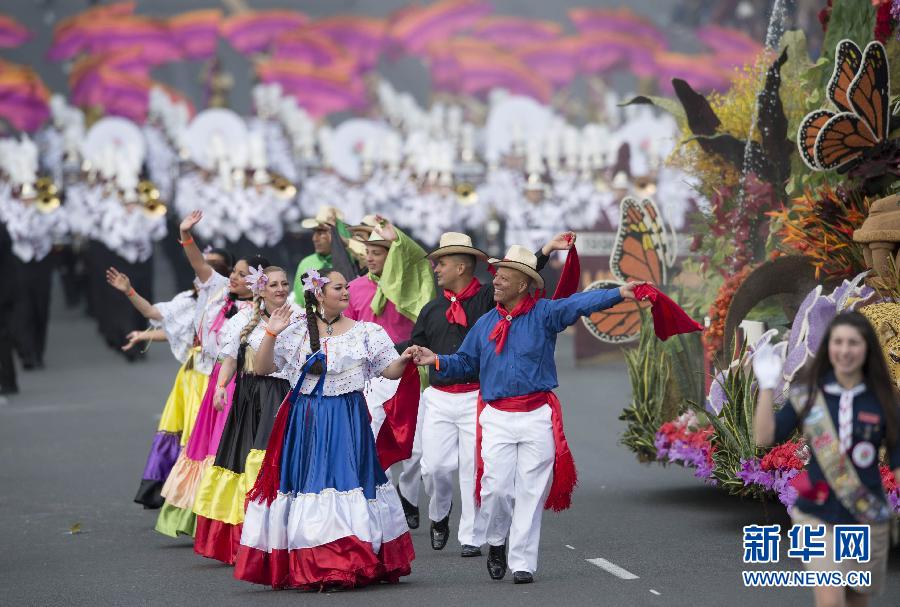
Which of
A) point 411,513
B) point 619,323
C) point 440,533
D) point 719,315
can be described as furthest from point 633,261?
point 440,533

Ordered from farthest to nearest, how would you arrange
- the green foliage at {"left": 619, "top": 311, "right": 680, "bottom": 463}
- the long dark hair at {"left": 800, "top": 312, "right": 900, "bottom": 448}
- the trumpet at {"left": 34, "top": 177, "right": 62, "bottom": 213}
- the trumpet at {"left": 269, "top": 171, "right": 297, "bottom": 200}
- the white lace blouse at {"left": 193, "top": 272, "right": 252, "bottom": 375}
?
1. the trumpet at {"left": 269, "top": 171, "right": 297, "bottom": 200}
2. the trumpet at {"left": 34, "top": 177, "right": 62, "bottom": 213}
3. the green foliage at {"left": 619, "top": 311, "right": 680, "bottom": 463}
4. the white lace blouse at {"left": 193, "top": 272, "right": 252, "bottom": 375}
5. the long dark hair at {"left": 800, "top": 312, "right": 900, "bottom": 448}

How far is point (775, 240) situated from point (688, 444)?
176 centimetres

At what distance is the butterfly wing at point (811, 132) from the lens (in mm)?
9680

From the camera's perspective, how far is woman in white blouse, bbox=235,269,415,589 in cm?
838

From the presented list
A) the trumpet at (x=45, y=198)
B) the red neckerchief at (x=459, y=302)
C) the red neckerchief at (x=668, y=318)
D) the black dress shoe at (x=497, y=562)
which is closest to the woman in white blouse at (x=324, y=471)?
the black dress shoe at (x=497, y=562)

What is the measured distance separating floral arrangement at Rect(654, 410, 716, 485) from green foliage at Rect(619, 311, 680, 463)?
0.17 m

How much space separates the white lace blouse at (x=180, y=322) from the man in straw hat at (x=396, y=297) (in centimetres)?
115

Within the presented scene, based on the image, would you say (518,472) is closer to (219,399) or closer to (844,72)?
(219,399)

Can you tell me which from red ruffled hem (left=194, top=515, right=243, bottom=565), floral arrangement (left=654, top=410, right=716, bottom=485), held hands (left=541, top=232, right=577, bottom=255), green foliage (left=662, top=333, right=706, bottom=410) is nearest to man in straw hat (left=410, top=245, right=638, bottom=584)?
held hands (left=541, top=232, right=577, bottom=255)

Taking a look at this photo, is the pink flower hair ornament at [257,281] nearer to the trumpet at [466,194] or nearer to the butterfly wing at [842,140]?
the butterfly wing at [842,140]

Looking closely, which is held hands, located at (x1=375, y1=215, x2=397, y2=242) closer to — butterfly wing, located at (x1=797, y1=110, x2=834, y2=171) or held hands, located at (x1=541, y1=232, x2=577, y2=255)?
held hands, located at (x1=541, y1=232, x2=577, y2=255)

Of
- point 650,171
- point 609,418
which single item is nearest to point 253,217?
point 650,171

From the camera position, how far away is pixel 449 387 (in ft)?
32.8

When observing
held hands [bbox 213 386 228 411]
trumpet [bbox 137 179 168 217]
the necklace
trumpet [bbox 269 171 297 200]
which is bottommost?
held hands [bbox 213 386 228 411]
